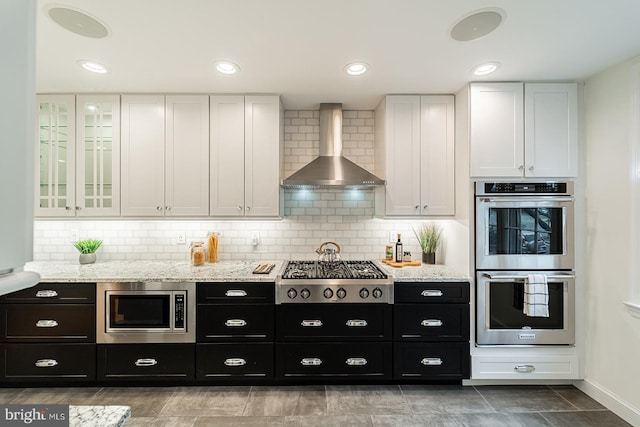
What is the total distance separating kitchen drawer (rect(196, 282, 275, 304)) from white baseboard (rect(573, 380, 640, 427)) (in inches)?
106

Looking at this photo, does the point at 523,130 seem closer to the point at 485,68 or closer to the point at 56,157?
the point at 485,68

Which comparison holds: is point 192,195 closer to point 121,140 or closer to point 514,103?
point 121,140

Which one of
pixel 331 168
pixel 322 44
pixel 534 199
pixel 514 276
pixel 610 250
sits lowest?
pixel 514 276

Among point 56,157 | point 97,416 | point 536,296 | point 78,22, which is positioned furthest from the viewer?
point 56,157

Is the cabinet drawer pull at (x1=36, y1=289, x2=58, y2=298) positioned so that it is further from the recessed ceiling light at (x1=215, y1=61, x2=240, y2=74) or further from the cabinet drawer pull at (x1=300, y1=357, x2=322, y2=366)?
the recessed ceiling light at (x1=215, y1=61, x2=240, y2=74)

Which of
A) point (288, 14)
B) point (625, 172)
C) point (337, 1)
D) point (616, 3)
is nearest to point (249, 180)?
point (288, 14)

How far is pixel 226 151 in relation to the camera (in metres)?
3.04

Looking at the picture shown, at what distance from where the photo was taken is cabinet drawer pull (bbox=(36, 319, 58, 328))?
2.63 m

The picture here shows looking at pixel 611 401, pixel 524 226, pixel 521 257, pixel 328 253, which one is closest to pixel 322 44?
pixel 328 253

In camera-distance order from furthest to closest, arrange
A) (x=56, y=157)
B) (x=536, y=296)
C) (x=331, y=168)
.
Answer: (x=331, y=168), (x=56, y=157), (x=536, y=296)

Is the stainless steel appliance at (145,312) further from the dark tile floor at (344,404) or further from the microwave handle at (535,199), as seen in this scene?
the microwave handle at (535,199)

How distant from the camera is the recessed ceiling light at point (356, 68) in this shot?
8.00 feet

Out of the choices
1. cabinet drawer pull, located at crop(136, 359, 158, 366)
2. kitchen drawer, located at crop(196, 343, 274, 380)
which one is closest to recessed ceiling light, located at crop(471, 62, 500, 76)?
kitchen drawer, located at crop(196, 343, 274, 380)

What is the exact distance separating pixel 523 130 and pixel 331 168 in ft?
5.52
